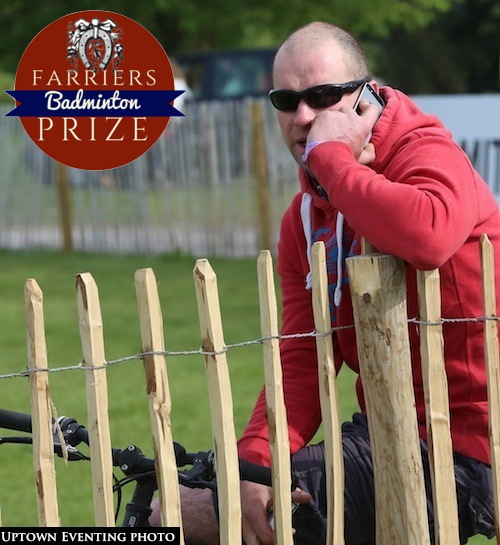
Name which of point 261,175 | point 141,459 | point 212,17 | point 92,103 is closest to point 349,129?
point 141,459

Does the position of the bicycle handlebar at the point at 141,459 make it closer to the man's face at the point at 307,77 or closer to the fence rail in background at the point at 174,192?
the man's face at the point at 307,77

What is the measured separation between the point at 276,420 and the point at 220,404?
0.14m

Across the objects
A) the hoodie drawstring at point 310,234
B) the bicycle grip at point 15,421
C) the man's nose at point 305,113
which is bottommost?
the bicycle grip at point 15,421

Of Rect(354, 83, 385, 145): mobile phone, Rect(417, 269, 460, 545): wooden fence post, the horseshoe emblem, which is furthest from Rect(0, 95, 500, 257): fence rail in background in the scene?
Rect(417, 269, 460, 545): wooden fence post

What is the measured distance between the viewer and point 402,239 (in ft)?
9.06

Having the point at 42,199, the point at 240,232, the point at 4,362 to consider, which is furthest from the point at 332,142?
the point at 42,199

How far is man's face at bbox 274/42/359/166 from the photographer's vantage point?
3.04m

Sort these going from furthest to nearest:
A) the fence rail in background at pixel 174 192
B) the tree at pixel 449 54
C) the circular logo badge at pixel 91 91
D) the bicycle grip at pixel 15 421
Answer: the tree at pixel 449 54
the fence rail in background at pixel 174 192
the circular logo badge at pixel 91 91
the bicycle grip at pixel 15 421

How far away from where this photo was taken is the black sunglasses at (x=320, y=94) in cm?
303

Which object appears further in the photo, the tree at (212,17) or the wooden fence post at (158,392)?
the tree at (212,17)

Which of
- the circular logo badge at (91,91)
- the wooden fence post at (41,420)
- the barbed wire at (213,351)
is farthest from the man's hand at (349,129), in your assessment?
the circular logo badge at (91,91)

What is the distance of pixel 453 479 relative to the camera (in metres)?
2.92

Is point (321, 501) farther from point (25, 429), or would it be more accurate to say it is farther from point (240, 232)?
point (240, 232)

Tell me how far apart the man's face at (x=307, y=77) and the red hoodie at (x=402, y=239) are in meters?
0.12
